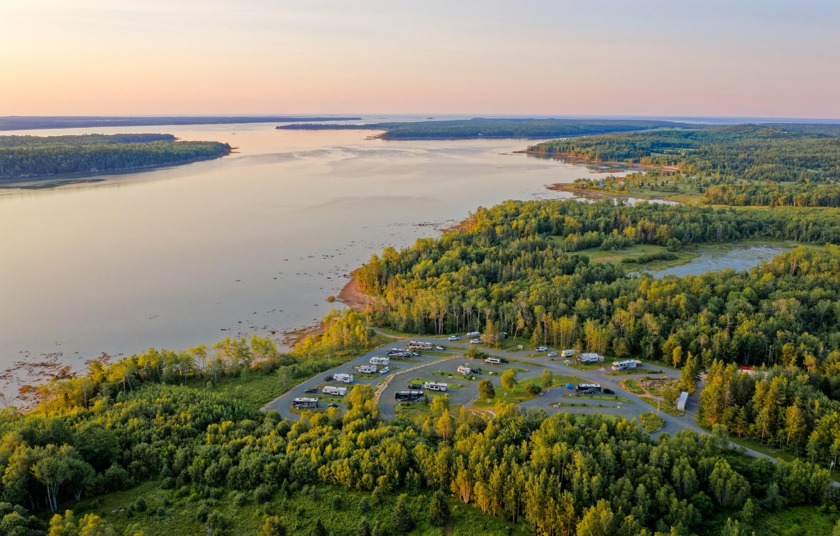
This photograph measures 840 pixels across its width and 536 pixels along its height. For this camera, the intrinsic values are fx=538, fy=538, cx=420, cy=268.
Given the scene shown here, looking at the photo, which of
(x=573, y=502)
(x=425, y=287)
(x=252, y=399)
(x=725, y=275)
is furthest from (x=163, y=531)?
(x=725, y=275)

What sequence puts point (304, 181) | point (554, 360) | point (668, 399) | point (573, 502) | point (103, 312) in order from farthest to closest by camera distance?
point (304, 181)
point (103, 312)
point (554, 360)
point (668, 399)
point (573, 502)

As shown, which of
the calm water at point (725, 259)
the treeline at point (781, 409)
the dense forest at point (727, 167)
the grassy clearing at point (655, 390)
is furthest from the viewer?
the dense forest at point (727, 167)

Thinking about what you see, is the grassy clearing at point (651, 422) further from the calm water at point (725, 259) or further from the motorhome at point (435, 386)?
the calm water at point (725, 259)

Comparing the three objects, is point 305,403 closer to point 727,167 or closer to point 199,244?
point 199,244

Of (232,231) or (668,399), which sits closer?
(668,399)

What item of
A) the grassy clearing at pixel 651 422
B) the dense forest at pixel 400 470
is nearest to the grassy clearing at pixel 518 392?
the dense forest at pixel 400 470

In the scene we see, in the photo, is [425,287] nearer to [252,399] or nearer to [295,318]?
[295,318]

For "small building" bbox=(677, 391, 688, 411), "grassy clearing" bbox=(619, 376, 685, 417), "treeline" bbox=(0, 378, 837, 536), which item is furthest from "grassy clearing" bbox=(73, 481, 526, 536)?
Answer: "small building" bbox=(677, 391, 688, 411)
